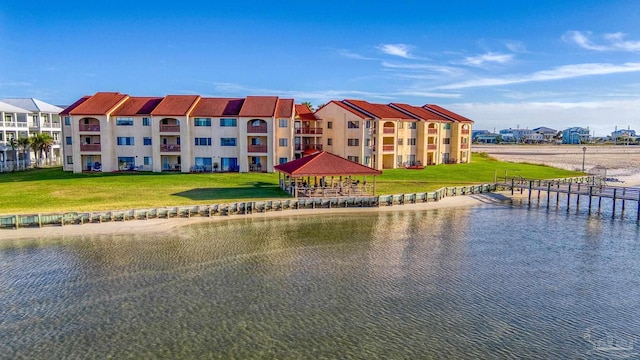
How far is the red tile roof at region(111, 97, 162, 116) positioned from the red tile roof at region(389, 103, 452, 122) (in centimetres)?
3876

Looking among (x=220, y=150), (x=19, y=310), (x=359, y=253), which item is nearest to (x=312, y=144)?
(x=220, y=150)

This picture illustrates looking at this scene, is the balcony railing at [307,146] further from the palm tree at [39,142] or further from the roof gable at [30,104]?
the roof gable at [30,104]

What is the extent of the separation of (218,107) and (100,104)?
→ 15737 mm

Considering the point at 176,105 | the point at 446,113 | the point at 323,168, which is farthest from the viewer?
the point at 446,113

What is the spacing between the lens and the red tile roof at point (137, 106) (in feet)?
201

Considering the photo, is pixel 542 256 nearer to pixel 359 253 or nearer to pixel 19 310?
pixel 359 253

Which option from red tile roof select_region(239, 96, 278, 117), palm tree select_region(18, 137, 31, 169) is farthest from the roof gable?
red tile roof select_region(239, 96, 278, 117)

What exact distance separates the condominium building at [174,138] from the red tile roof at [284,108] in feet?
0.52

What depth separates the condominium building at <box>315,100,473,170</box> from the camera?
6681 cm

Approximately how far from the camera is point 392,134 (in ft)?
226

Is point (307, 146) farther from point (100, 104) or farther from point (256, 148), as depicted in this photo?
point (100, 104)

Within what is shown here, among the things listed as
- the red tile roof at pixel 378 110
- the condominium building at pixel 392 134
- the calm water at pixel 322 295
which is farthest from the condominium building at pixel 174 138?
the calm water at pixel 322 295

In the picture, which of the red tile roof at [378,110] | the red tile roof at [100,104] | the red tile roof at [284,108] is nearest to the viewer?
the red tile roof at [100,104]

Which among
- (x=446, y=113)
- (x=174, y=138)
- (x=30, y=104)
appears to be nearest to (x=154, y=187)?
(x=174, y=138)
